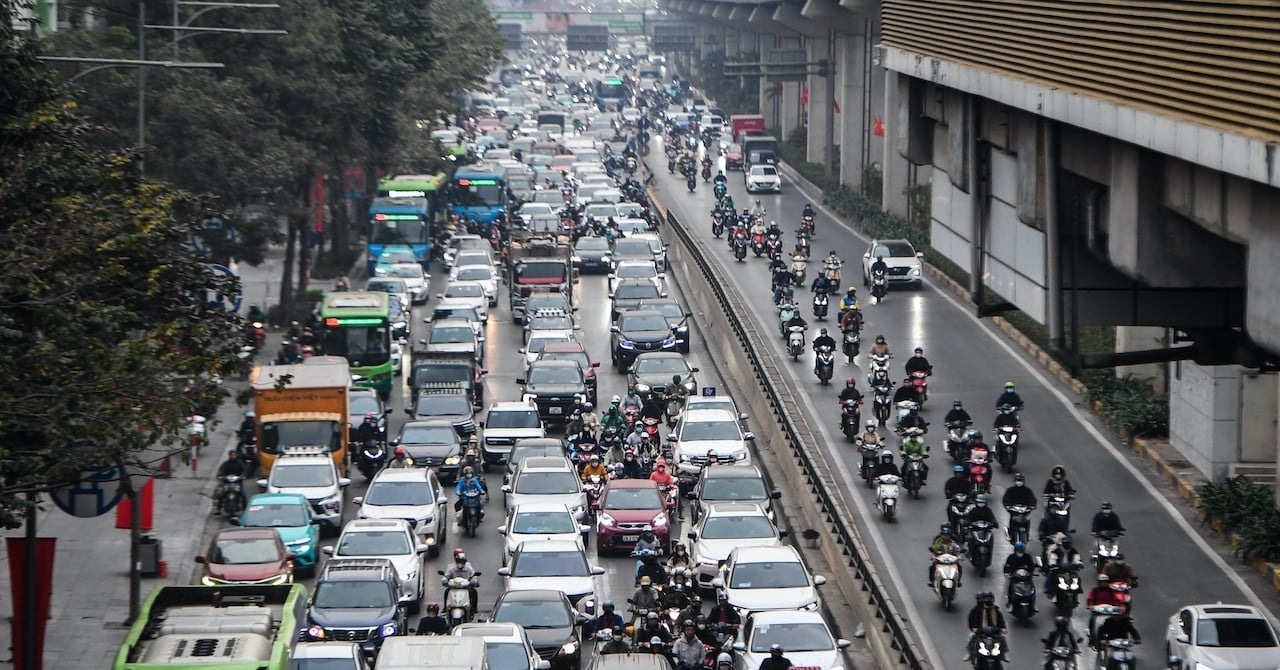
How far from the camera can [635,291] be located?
52750mm

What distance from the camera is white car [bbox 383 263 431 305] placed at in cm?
5741

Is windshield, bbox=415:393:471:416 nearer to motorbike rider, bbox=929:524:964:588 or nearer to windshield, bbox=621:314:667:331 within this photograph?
windshield, bbox=621:314:667:331

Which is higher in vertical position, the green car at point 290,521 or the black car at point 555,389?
the black car at point 555,389

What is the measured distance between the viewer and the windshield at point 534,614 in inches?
976

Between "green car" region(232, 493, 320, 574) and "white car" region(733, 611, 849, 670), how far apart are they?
8581 mm

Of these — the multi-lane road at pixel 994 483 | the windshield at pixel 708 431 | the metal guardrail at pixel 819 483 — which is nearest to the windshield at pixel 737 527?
the metal guardrail at pixel 819 483

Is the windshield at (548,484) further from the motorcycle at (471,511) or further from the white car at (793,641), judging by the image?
the white car at (793,641)

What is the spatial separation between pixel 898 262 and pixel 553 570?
27877 mm

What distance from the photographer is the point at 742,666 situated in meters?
23.5

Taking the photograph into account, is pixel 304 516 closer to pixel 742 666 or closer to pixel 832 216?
pixel 742 666

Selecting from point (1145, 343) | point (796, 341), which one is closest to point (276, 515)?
point (1145, 343)

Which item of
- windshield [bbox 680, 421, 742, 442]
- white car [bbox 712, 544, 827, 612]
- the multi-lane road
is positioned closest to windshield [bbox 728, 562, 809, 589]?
white car [bbox 712, 544, 827, 612]

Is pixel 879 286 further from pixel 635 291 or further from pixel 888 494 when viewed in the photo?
pixel 888 494

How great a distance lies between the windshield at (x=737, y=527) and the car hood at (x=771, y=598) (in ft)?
9.95
